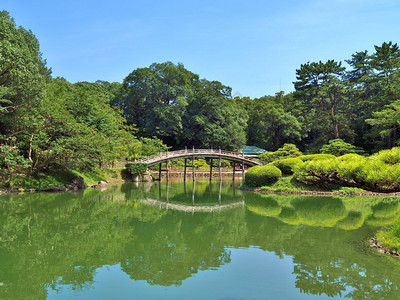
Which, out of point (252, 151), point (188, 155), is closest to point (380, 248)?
point (188, 155)

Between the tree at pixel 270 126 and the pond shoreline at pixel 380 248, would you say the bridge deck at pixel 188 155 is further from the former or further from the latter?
the pond shoreline at pixel 380 248

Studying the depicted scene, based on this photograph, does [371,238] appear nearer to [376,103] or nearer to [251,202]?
[251,202]

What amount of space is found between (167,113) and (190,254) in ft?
120

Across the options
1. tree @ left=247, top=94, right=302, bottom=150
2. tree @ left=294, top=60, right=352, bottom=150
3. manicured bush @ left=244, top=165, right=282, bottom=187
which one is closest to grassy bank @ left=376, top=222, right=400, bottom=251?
manicured bush @ left=244, top=165, right=282, bottom=187

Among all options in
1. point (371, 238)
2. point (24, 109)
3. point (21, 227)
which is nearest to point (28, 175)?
point (24, 109)

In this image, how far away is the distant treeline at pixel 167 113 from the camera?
18.9 m

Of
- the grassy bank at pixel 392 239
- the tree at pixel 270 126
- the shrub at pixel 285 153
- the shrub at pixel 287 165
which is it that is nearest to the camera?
the grassy bank at pixel 392 239

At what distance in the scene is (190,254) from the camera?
7.55 meters

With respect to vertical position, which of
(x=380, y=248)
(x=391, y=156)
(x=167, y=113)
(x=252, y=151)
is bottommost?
(x=380, y=248)

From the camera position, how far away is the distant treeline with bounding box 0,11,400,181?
18938mm

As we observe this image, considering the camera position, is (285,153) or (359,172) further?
(285,153)

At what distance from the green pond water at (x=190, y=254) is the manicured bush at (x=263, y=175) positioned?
7858 millimetres

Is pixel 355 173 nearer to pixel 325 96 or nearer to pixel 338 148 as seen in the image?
pixel 338 148

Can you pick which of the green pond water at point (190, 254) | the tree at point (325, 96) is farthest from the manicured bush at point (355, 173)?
the tree at point (325, 96)
